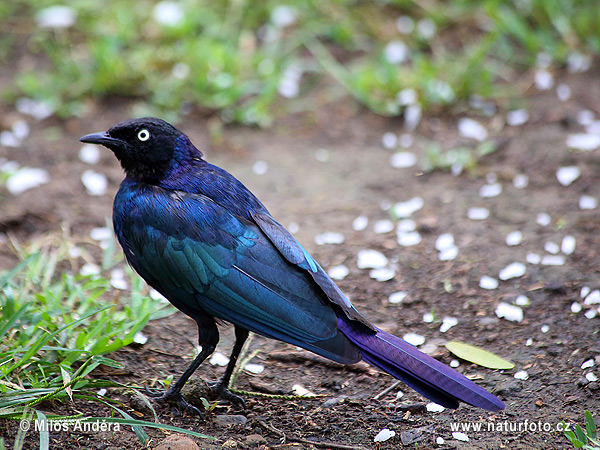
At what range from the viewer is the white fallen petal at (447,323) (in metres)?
3.65

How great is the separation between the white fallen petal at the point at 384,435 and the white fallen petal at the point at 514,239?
1.76m

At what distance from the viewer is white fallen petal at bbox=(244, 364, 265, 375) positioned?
3.47 metres

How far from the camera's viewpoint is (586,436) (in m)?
2.63

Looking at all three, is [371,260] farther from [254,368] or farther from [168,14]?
[168,14]

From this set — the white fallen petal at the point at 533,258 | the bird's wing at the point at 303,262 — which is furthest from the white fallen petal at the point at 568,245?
the bird's wing at the point at 303,262

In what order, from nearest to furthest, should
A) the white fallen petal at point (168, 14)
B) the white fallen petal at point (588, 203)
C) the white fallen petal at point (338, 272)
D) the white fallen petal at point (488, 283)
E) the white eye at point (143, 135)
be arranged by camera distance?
the white eye at point (143, 135), the white fallen petal at point (488, 283), the white fallen petal at point (338, 272), the white fallen petal at point (588, 203), the white fallen petal at point (168, 14)

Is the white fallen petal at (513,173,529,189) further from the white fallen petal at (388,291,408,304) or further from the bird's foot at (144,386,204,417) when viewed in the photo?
the bird's foot at (144,386,204,417)

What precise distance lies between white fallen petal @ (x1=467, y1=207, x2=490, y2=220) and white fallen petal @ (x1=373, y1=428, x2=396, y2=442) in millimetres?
2022

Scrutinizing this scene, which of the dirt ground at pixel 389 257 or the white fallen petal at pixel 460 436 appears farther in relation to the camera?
the dirt ground at pixel 389 257

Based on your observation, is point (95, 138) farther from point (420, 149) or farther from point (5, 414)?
point (420, 149)

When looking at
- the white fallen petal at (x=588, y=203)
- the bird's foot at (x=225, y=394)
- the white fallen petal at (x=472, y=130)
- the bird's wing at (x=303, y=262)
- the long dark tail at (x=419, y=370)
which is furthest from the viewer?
the white fallen petal at (x=472, y=130)

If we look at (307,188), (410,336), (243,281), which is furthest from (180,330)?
(307,188)

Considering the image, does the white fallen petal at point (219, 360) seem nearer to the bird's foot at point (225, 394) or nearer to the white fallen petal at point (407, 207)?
the bird's foot at point (225, 394)

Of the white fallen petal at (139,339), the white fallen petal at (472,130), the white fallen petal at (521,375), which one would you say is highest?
the white fallen petal at (472,130)
